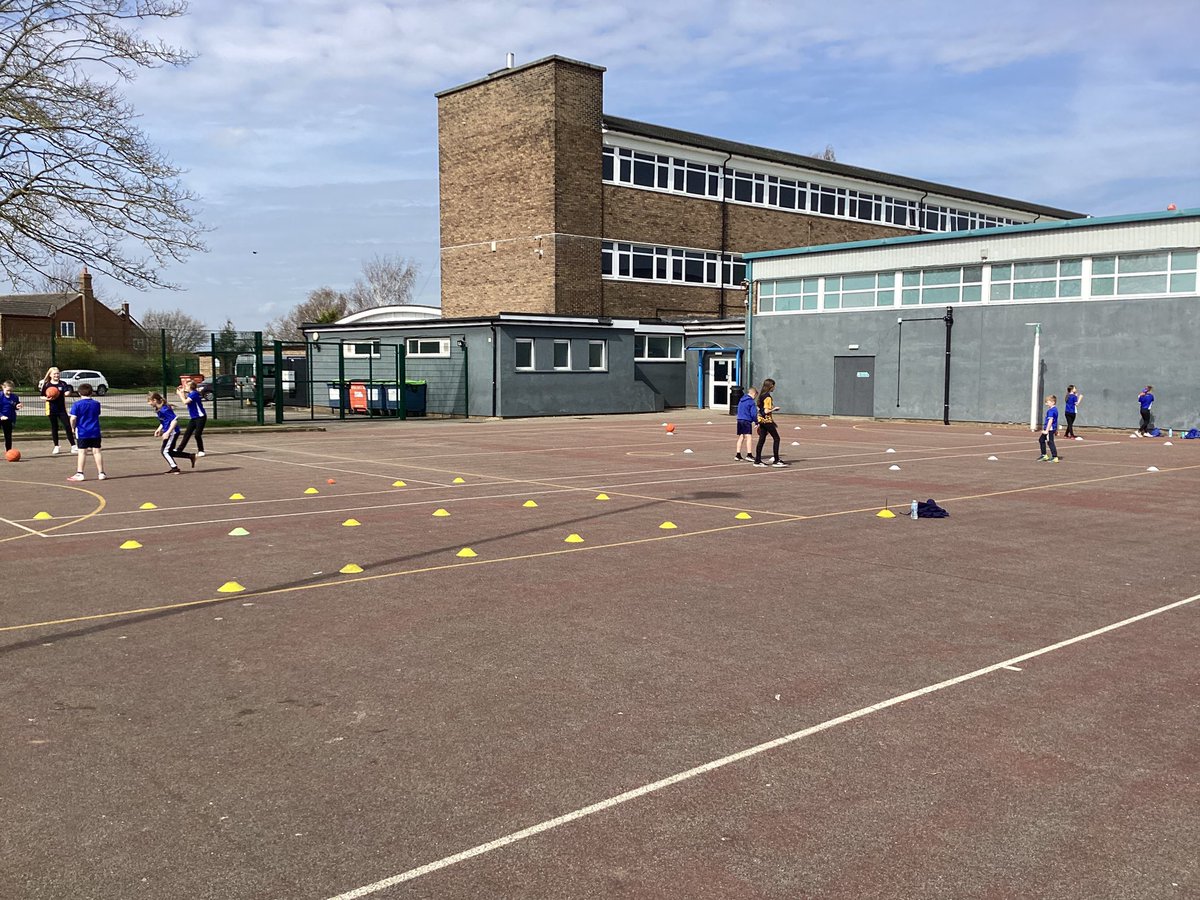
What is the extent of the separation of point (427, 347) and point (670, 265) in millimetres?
15310

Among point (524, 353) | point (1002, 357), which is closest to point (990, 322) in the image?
point (1002, 357)

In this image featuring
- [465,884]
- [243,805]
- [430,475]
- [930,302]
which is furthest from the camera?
[930,302]

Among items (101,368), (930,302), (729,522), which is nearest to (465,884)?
(729,522)

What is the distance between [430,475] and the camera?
59.8 ft

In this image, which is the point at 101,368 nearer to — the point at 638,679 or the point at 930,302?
the point at 930,302

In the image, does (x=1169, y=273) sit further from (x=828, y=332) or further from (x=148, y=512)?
(x=148, y=512)

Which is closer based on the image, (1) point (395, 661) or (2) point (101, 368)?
(1) point (395, 661)

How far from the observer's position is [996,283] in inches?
1444

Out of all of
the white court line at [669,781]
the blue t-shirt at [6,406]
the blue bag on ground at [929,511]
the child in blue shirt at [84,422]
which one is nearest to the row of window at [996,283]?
the blue bag on ground at [929,511]

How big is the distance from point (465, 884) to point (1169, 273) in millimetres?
34803

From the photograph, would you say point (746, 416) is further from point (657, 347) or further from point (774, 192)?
point (774, 192)

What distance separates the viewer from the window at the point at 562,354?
138 feet

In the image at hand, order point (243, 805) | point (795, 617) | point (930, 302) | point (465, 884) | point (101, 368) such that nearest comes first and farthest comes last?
point (465, 884)
point (243, 805)
point (795, 617)
point (930, 302)
point (101, 368)

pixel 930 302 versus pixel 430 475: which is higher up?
pixel 930 302
